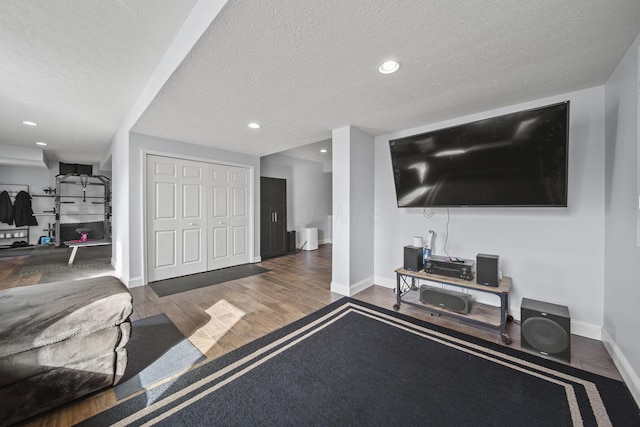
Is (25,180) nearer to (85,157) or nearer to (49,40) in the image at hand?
(85,157)

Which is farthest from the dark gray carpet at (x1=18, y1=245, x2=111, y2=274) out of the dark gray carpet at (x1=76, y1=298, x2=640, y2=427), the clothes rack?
the dark gray carpet at (x1=76, y1=298, x2=640, y2=427)

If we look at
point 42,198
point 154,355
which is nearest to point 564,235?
point 154,355

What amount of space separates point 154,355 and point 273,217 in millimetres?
3904

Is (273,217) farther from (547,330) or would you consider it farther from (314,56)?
(547,330)

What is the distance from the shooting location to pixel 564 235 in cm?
226

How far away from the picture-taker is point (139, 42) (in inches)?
74.9

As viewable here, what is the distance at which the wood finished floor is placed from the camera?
5.46 ft

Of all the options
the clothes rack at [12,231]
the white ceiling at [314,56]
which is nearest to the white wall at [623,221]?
the white ceiling at [314,56]

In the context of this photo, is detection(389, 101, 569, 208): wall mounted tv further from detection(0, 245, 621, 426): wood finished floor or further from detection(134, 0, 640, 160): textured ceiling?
detection(0, 245, 621, 426): wood finished floor

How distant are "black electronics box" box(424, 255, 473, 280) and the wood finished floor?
0.48 metres

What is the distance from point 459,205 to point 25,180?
1074 centimetres

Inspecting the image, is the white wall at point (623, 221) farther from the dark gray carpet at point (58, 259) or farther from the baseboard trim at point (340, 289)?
the dark gray carpet at point (58, 259)

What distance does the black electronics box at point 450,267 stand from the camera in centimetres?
236

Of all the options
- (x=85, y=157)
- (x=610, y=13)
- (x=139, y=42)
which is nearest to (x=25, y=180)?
(x=85, y=157)
